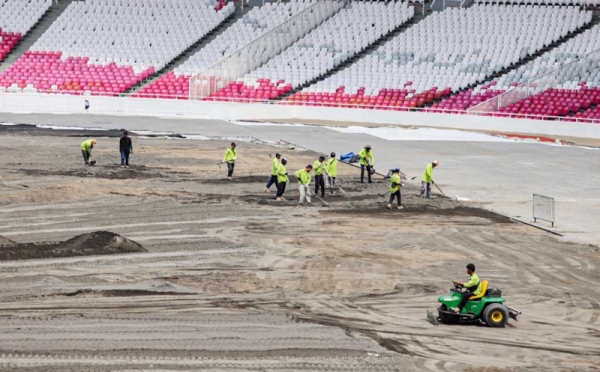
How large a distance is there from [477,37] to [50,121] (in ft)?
81.2

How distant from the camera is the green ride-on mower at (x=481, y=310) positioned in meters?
18.4

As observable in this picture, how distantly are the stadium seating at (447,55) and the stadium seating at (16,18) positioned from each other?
20145 mm

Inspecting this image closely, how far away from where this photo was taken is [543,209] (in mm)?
30500

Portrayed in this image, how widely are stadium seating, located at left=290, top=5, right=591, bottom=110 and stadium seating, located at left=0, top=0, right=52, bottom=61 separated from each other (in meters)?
20.1

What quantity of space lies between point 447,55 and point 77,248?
43.1 m

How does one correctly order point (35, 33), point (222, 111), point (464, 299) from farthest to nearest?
point (35, 33)
point (222, 111)
point (464, 299)

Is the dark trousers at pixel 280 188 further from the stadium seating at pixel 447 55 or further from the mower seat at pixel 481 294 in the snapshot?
the stadium seating at pixel 447 55

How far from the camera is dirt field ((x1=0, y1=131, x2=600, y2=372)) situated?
16.1m

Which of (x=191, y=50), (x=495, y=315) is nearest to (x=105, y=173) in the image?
(x=495, y=315)

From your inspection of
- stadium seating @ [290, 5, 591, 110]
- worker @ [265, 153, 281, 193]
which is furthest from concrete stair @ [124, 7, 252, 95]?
worker @ [265, 153, 281, 193]

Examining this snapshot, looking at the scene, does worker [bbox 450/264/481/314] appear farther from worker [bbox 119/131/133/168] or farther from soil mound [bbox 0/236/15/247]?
worker [bbox 119/131/133/168]

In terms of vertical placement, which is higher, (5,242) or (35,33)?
(35,33)

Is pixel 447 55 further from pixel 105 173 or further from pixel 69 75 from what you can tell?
pixel 105 173

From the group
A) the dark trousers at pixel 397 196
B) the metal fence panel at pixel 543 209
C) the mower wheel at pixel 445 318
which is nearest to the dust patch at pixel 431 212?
the dark trousers at pixel 397 196
